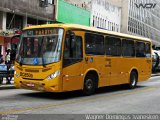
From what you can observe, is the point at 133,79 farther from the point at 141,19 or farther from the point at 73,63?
the point at 141,19

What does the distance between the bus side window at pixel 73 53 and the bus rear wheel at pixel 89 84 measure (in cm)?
111

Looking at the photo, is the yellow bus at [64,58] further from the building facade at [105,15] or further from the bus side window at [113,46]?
the building facade at [105,15]

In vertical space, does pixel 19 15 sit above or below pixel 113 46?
above

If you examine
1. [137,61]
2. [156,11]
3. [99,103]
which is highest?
[156,11]

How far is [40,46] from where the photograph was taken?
14.4 m

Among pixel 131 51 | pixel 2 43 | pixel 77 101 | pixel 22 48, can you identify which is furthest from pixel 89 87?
pixel 2 43

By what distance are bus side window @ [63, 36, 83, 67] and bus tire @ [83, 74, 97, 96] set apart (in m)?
1.11

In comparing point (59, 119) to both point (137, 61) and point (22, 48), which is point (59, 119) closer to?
point (22, 48)

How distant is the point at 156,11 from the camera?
366 feet

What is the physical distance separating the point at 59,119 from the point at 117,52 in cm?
849

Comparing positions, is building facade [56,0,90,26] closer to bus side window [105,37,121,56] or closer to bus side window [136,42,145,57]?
bus side window [136,42,145,57]

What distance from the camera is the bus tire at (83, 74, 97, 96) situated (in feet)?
51.6

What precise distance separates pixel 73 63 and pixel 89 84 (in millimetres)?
1607

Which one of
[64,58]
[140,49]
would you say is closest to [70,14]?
[140,49]
